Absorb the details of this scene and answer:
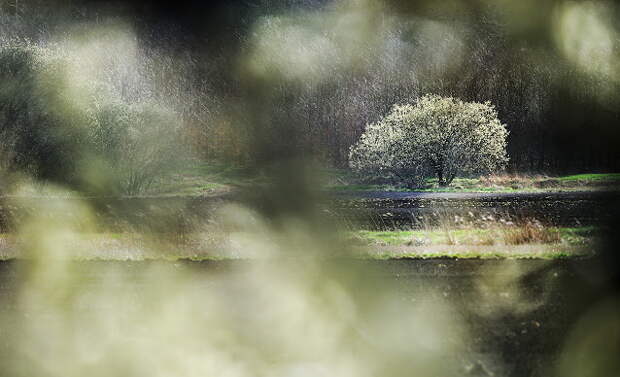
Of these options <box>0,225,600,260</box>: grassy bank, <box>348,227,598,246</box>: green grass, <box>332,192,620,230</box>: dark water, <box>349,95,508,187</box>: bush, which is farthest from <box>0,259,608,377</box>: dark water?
<box>349,95,508,187</box>: bush

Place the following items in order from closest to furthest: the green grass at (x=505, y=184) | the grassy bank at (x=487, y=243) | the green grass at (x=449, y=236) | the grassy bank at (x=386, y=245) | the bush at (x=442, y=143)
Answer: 1. the grassy bank at (x=487, y=243)
2. the grassy bank at (x=386, y=245)
3. the green grass at (x=449, y=236)
4. the green grass at (x=505, y=184)
5. the bush at (x=442, y=143)

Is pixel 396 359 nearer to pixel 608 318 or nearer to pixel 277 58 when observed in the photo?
pixel 608 318

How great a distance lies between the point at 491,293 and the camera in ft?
45.5

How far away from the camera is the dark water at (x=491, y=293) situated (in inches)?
380

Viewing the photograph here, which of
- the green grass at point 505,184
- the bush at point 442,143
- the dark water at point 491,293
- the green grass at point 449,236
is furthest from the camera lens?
the bush at point 442,143

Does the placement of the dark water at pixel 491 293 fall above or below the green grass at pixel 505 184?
below

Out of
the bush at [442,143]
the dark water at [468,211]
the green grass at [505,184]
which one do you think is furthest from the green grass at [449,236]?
the bush at [442,143]

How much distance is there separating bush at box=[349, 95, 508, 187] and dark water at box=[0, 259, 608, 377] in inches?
1710

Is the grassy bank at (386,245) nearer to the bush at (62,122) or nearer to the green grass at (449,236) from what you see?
the green grass at (449,236)

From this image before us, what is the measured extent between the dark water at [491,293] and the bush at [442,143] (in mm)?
43441

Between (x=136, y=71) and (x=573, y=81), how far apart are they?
6816 cm

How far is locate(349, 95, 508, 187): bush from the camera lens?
61.0m

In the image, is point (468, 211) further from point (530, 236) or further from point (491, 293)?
point (491, 293)

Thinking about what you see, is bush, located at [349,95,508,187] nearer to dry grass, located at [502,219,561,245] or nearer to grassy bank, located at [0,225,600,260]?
grassy bank, located at [0,225,600,260]
